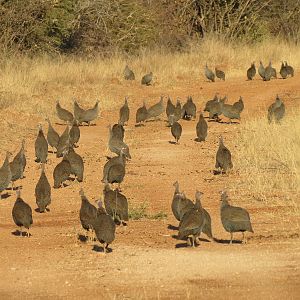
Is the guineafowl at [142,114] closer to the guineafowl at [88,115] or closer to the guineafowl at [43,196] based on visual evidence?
the guineafowl at [88,115]

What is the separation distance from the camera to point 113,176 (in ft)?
43.3

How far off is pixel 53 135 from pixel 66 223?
5.08 m

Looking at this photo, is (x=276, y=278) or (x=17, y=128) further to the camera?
(x=17, y=128)

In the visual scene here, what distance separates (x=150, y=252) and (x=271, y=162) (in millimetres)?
5573

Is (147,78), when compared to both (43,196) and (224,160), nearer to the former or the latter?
(224,160)

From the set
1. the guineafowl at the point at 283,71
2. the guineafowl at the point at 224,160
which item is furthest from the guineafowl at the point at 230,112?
the guineafowl at the point at 283,71

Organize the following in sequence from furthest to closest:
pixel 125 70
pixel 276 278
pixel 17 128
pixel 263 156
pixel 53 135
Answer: pixel 125 70 < pixel 17 128 < pixel 53 135 < pixel 263 156 < pixel 276 278

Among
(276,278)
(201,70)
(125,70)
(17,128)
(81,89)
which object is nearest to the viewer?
(276,278)

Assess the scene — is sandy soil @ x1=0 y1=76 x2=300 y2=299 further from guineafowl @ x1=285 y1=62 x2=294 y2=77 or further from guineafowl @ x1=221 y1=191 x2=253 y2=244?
guineafowl @ x1=285 y1=62 x2=294 y2=77

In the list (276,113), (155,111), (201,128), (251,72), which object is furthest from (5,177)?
(251,72)

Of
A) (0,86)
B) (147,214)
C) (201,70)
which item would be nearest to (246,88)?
(201,70)

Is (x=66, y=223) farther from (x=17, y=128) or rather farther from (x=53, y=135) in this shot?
(x=17, y=128)

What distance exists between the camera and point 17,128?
755 inches

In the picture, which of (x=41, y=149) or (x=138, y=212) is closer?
(x=138, y=212)
